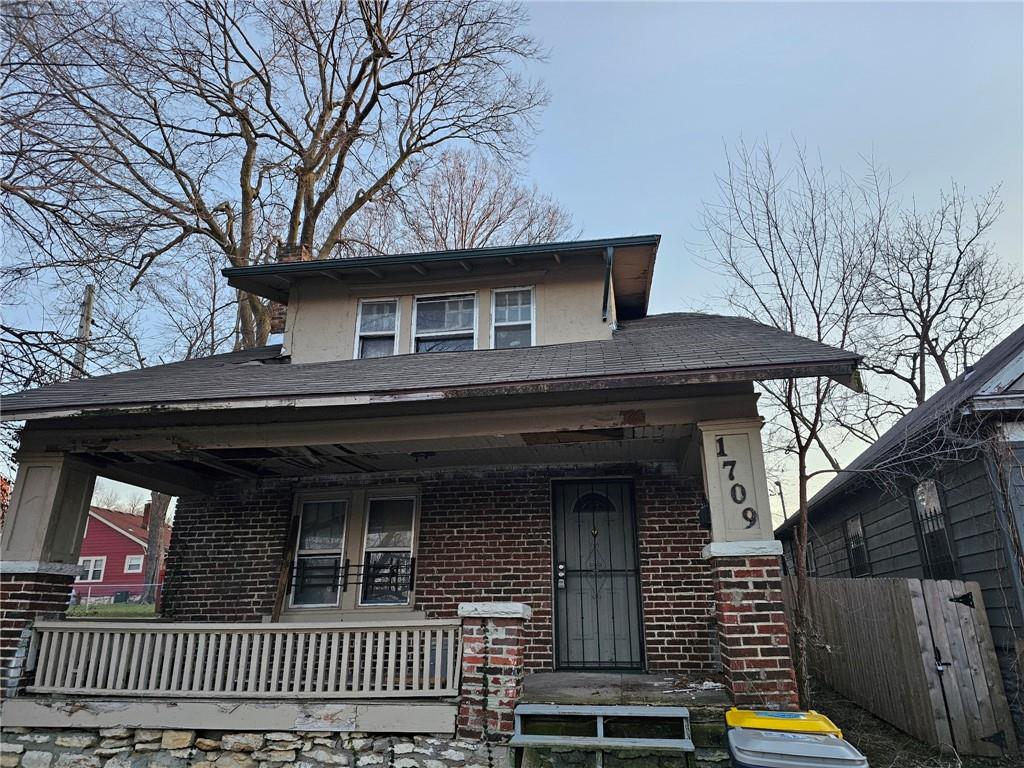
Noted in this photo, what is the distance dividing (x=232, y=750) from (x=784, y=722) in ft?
12.9

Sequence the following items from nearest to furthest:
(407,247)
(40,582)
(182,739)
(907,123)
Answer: (182,739) < (40,582) < (907,123) < (407,247)

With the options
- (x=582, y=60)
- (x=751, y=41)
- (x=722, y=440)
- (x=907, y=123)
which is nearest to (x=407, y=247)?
(x=582, y=60)

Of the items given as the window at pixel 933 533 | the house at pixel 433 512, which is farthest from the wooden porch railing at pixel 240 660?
the window at pixel 933 533

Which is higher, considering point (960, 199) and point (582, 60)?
point (582, 60)

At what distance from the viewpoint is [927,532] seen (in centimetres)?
700

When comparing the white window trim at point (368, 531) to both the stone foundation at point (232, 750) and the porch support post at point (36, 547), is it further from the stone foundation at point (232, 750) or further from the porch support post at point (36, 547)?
the porch support post at point (36, 547)

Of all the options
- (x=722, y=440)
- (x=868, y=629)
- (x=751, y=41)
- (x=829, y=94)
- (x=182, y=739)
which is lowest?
(x=182, y=739)

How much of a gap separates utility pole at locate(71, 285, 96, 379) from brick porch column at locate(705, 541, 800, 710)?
359 inches

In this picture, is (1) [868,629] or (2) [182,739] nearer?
(2) [182,739]

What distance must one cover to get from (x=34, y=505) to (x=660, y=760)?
5.70 meters

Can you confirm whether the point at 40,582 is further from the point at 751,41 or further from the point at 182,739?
the point at 751,41

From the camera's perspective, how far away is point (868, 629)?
247 inches

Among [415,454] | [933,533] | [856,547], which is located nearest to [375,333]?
[415,454]

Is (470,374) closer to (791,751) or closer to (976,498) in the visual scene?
(791,751)
